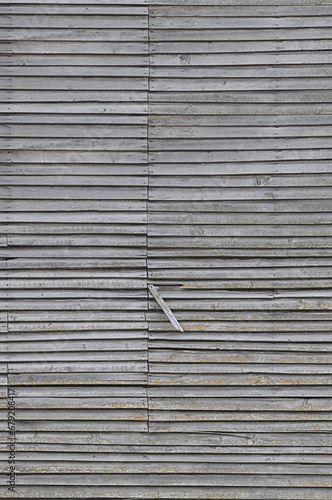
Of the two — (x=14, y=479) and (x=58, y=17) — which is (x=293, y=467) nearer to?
(x=14, y=479)

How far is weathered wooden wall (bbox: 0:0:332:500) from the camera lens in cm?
275

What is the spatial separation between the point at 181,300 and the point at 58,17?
221 cm

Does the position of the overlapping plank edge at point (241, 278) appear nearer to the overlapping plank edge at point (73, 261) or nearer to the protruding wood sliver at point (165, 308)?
the protruding wood sliver at point (165, 308)

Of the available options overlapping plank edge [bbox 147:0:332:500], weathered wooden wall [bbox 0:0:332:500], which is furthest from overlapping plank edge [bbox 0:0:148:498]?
overlapping plank edge [bbox 147:0:332:500]

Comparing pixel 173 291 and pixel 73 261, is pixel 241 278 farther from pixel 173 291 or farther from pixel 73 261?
pixel 73 261

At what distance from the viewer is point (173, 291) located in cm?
278

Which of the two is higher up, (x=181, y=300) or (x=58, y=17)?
(x=58, y=17)

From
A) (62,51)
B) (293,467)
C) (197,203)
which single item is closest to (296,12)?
(197,203)

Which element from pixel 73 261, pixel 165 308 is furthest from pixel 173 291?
pixel 73 261

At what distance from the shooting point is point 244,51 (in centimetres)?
271

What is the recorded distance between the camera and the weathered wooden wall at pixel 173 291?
9.03 ft

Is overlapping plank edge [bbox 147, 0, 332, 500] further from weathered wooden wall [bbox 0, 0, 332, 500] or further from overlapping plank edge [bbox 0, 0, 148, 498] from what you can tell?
overlapping plank edge [bbox 0, 0, 148, 498]

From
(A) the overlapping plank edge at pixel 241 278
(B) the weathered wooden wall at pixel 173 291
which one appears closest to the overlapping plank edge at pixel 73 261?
(B) the weathered wooden wall at pixel 173 291

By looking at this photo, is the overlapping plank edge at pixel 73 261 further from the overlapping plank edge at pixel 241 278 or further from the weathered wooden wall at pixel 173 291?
the overlapping plank edge at pixel 241 278
